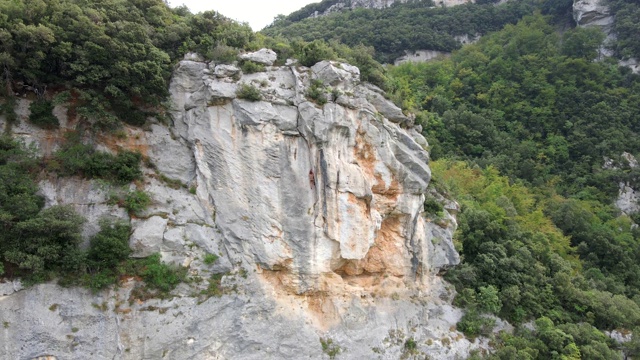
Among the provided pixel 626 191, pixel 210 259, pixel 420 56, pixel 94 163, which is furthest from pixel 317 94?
pixel 420 56

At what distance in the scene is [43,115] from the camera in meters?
14.5

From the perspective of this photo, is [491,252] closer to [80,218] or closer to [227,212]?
[227,212]

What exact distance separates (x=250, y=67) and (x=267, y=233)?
7327 mm

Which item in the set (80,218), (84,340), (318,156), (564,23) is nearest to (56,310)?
(84,340)

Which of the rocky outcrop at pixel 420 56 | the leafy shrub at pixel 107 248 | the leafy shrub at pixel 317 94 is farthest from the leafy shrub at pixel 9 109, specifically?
the rocky outcrop at pixel 420 56

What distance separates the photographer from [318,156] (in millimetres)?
16328

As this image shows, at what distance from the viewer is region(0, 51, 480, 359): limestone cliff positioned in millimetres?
12883

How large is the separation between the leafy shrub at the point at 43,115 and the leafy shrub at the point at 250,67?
753cm

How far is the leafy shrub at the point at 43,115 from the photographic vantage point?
14391 mm

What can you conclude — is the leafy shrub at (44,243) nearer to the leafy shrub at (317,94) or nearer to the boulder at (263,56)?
the boulder at (263,56)

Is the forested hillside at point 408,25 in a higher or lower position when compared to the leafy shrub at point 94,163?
higher

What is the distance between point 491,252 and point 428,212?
483 cm

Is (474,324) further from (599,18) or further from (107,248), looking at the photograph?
(599,18)

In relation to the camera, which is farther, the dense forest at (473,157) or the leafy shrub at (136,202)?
the leafy shrub at (136,202)
